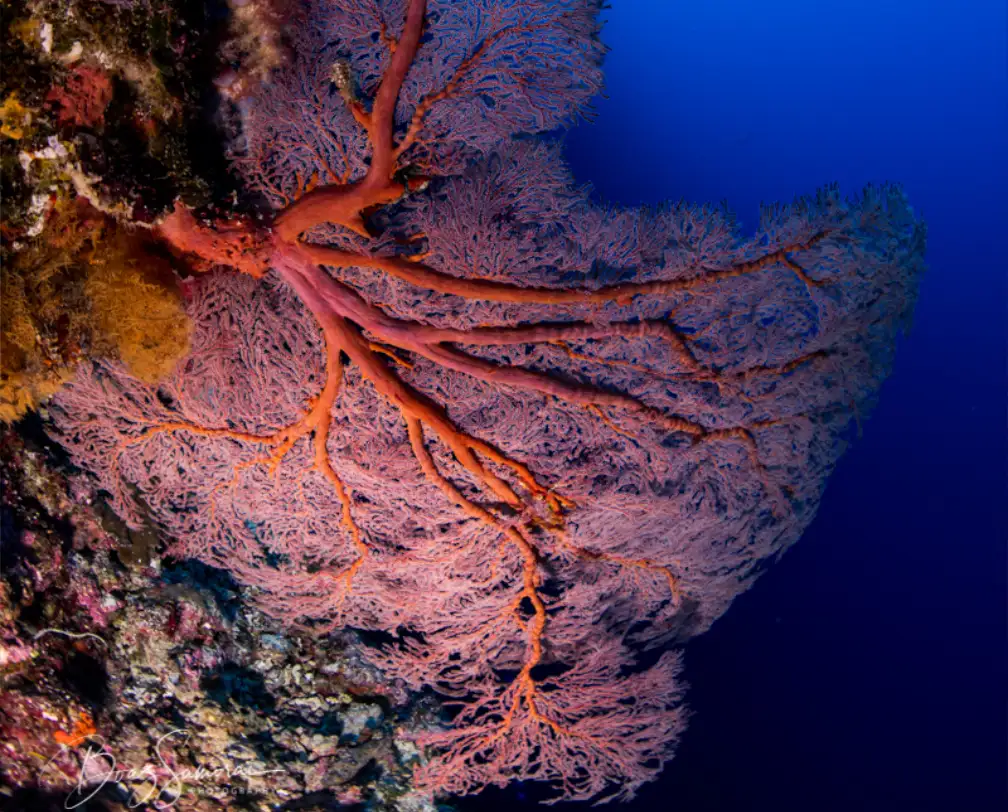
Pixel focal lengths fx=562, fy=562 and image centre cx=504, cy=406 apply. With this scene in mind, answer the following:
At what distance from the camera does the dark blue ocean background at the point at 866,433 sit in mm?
17500

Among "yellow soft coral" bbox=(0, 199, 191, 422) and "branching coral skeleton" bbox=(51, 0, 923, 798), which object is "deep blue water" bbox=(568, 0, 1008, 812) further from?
"yellow soft coral" bbox=(0, 199, 191, 422)

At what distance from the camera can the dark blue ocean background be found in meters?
17.5

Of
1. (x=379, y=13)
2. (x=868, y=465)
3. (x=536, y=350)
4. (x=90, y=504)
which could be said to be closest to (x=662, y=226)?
(x=536, y=350)

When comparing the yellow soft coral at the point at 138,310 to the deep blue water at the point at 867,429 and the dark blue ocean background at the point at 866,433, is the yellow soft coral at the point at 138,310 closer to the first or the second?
the dark blue ocean background at the point at 866,433

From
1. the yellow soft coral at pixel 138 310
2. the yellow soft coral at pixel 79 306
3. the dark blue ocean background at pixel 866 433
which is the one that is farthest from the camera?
the dark blue ocean background at pixel 866 433

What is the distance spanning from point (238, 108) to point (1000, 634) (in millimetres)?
36334

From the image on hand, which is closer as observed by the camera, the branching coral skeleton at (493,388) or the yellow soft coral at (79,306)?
the yellow soft coral at (79,306)

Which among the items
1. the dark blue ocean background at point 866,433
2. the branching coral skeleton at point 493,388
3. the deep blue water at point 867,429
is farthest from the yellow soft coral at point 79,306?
the deep blue water at point 867,429

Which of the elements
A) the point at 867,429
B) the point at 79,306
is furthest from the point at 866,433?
the point at 79,306

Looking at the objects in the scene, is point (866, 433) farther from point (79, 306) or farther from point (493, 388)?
point (79, 306)

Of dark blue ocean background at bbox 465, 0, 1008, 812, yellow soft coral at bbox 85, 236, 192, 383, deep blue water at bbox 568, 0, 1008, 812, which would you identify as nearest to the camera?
yellow soft coral at bbox 85, 236, 192, 383

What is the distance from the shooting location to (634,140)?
110 feet

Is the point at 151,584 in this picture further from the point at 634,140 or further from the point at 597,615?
the point at 634,140

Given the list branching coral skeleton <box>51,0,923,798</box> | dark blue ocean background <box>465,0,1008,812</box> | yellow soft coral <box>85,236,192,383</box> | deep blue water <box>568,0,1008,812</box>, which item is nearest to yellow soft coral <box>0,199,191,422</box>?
yellow soft coral <box>85,236,192,383</box>
